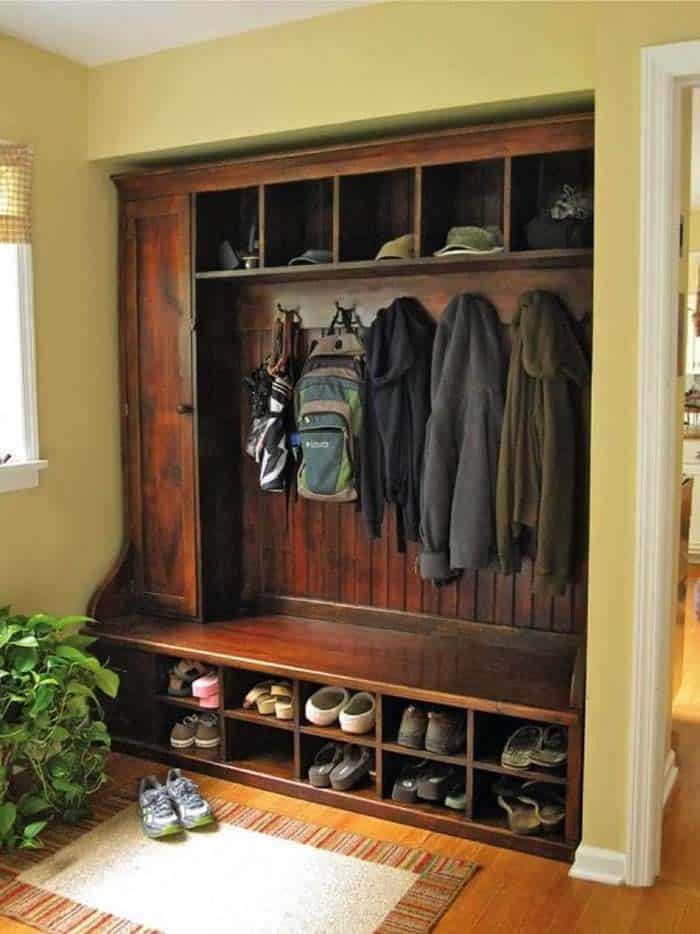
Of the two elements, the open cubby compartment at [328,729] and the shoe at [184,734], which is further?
the shoe at [184,734]

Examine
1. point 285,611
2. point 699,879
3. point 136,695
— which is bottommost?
point 699,879

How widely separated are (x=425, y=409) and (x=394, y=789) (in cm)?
122

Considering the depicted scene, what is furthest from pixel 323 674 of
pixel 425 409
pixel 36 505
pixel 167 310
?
pixel 167 310

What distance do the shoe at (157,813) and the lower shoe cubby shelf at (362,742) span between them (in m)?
0.28

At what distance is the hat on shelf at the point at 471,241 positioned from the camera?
9.68ft

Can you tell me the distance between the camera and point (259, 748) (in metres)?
3.36

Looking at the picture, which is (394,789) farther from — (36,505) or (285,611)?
(36,505)

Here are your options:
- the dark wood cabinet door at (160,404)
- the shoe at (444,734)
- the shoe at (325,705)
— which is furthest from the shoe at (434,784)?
the dark wood cabinet door at (160,404)

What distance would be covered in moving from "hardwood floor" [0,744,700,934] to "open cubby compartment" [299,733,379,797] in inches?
5.2

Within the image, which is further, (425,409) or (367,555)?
(367,555)

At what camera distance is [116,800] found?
3.08 metres

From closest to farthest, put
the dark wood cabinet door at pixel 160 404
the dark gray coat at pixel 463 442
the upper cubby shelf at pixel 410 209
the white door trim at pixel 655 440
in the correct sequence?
the white door trim at pixel 655 440 < the upper cubby shelf at pixel 410 209 < the dark gray coat at pixel 463 442 < the dark wood cabinet door at pixel 160 404

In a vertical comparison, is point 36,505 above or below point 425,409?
below

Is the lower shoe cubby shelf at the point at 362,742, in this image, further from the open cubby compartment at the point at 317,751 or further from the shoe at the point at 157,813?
the shoe at the point at 157,813
